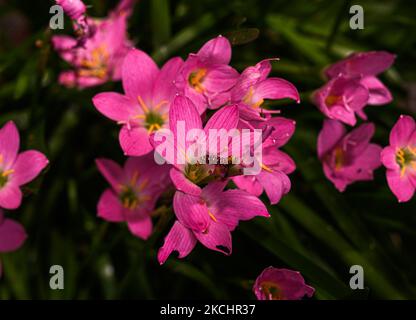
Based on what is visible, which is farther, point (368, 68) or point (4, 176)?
point (368, 68)

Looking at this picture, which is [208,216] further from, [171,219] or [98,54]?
[98,54]

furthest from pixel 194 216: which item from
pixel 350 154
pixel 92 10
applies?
pixel 92 10

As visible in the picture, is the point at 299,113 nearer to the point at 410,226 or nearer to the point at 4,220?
the point at 410,226

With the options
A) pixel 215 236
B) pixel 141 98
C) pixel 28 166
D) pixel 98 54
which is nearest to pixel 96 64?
pixel 98 54

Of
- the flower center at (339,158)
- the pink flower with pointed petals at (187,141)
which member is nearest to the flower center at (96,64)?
the pink flower with pointed petals at (187,141)

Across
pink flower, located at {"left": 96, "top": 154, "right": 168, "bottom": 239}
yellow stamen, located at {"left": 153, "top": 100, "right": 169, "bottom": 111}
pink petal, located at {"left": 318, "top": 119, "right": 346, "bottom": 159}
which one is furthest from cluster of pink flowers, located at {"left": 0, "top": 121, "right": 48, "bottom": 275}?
pink petal, located at {"left": 318, "top": 119, "right": 346, "bottom": 159}
